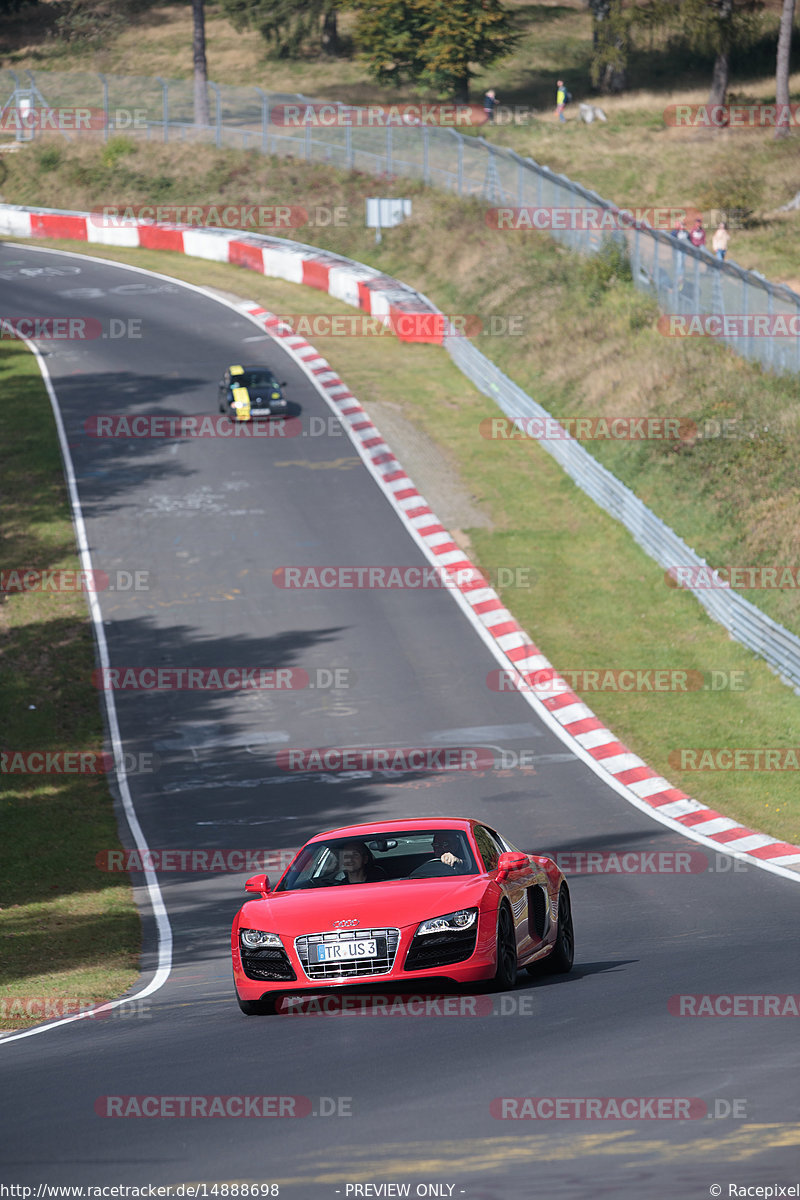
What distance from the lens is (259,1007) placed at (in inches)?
415

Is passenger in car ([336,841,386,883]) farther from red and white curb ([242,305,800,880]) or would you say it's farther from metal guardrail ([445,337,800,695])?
metal guardrail ([445,337,800,695])

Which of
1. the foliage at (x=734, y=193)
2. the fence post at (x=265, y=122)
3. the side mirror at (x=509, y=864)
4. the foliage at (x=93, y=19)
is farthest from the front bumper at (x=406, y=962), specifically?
the foliage at (x=93, y=19)

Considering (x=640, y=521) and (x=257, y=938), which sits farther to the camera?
(x=640, y=521)

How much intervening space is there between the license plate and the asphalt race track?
0.38 metres

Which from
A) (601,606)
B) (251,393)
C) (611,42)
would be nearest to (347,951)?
(601,606)

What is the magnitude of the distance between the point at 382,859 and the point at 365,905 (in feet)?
3.73

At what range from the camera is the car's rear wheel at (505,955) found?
10.3 meters

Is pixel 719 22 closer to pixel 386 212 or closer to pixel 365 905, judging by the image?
pixel 386 212

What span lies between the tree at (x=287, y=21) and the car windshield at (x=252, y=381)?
167 ft

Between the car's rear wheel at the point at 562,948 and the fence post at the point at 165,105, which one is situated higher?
the fence post at the point at 165,105

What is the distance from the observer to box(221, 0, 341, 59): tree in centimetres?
8269

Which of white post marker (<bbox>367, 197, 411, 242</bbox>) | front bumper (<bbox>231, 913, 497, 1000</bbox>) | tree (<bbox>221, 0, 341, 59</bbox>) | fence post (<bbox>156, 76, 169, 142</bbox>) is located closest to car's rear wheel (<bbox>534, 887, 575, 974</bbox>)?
front bumper (<bbox>231, 913, 497, 1000</bbox>)

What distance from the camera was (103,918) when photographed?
17.5 metres

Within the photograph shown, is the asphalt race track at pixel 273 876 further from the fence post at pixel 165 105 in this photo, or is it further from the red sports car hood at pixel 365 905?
the fence post at pixel 165 105
